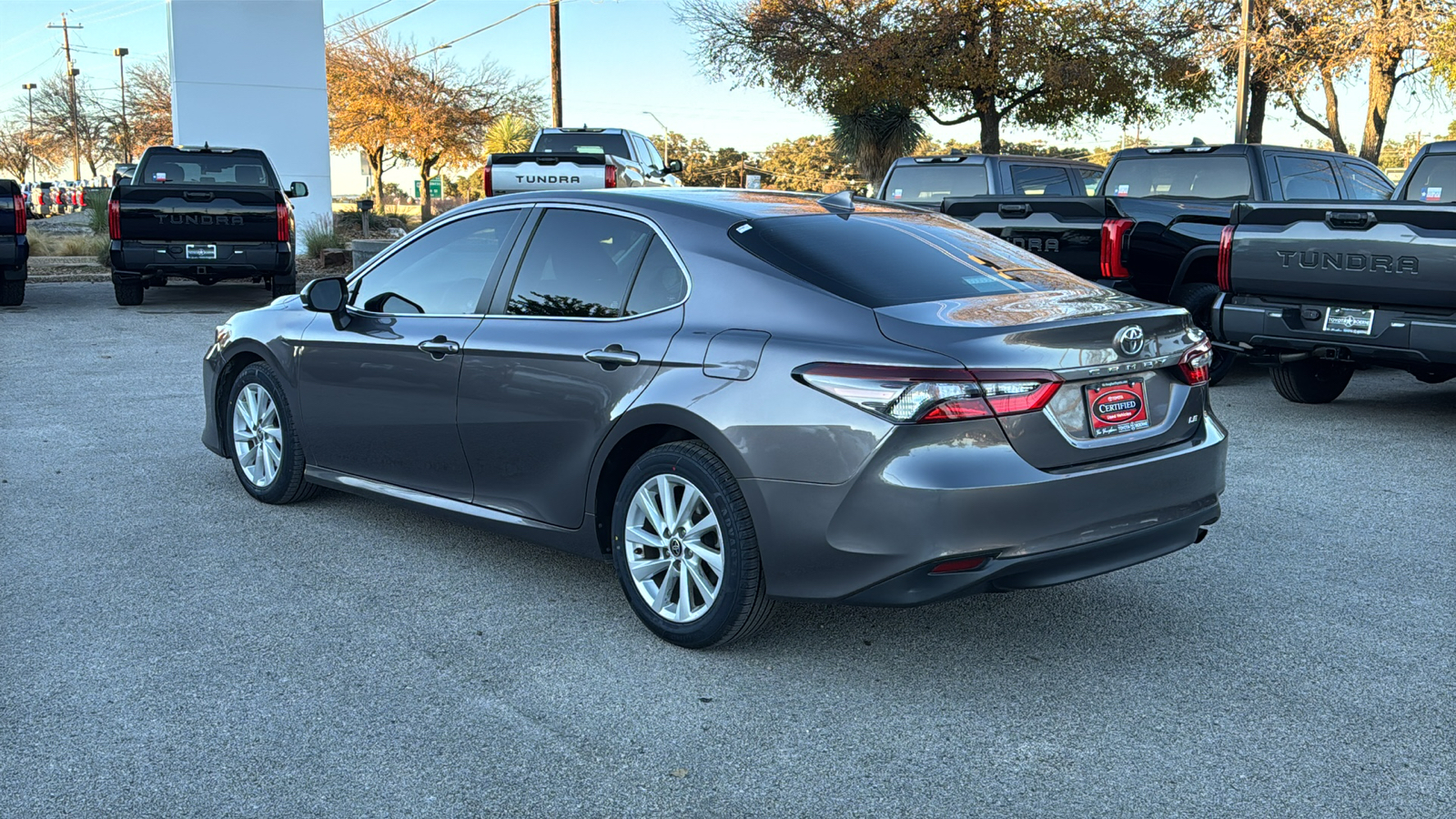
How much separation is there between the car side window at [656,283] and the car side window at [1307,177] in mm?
8658

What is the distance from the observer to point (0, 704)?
12.6 ft

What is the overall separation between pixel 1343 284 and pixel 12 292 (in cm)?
1471

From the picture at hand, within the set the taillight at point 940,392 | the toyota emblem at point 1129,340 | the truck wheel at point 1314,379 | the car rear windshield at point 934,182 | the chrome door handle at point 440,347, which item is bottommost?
the truck wheel at point 1314,379

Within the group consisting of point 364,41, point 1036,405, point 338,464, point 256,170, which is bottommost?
point 338,464

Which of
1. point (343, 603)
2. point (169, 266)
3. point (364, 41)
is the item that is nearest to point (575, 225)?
point (343, 603)

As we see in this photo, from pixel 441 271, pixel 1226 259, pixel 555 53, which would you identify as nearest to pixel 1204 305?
pixel 1226 259

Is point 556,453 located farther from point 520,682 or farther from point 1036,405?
point 1036,405

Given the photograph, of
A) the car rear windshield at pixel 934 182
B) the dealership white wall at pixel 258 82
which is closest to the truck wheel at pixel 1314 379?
the car rear windshield at pixel 934 182

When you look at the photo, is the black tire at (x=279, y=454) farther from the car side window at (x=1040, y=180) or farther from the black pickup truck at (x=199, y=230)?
the black pickup truck at (x=199, y=230)

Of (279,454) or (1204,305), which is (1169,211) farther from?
(279,454)

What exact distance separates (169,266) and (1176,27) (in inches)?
945

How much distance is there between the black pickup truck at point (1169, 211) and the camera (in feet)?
34.0

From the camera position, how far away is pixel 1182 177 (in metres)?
11.7

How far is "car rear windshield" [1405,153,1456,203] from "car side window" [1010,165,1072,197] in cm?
420
